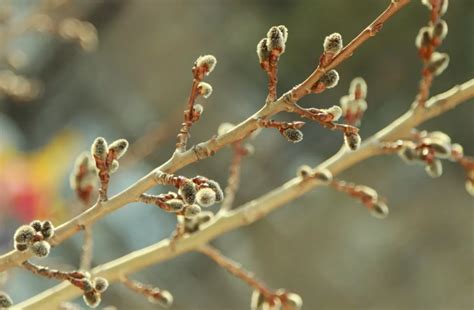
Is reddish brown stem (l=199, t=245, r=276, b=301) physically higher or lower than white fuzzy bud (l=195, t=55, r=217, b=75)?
lower

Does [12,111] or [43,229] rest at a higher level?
[12,111]

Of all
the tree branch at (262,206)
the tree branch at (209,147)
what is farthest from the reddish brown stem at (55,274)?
the tree branch at (262,206)

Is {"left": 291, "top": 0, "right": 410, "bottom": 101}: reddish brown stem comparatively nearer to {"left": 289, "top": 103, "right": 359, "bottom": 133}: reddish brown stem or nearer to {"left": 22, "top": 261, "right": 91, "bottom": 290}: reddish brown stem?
{"left": 289, "top": 103, "right": 359, "bottom": 133}: reddish brown stem

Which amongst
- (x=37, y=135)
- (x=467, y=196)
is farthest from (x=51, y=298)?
(x=37, y=135)

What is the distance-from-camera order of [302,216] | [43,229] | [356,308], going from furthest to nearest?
[302,216] → [356,308] → [43,229]

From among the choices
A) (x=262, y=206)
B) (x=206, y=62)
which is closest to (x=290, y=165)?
(x=262, y=206)

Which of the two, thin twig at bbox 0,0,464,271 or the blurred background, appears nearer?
thin twig at bbox 0,0,464,271

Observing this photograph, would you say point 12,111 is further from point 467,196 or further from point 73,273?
point 73,273

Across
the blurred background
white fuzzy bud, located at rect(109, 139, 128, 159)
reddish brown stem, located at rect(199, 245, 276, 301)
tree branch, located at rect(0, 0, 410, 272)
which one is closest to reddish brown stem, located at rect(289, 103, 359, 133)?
tree branch, located at rect(0, 0, 410, 272)
